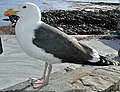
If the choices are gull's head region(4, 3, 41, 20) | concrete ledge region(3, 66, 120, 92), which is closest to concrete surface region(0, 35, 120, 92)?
concrete ledge region(3, 66, 120, 92)

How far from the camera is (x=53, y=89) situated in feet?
15.4

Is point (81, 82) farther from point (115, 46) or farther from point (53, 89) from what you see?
point (115, 46)

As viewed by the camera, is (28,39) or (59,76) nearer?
(28,39)

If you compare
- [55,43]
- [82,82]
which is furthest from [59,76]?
[55,43]

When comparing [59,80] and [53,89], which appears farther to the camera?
[59,80]

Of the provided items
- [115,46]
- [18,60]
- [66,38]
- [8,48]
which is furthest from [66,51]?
[115,46]

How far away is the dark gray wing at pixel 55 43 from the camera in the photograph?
452 cm

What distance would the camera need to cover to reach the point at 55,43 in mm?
4539

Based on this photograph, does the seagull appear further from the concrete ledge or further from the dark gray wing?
the concrete ledge

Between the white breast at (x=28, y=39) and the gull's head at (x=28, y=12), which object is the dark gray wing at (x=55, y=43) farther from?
the gull's head at (x=28, y=12)

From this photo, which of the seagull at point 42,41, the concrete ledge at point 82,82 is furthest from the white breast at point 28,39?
the concrete ledge at point 82,82

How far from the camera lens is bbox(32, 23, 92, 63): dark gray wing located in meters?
4.52

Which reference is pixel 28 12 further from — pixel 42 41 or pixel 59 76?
pixel 59 76

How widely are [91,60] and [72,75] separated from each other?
795 mm
